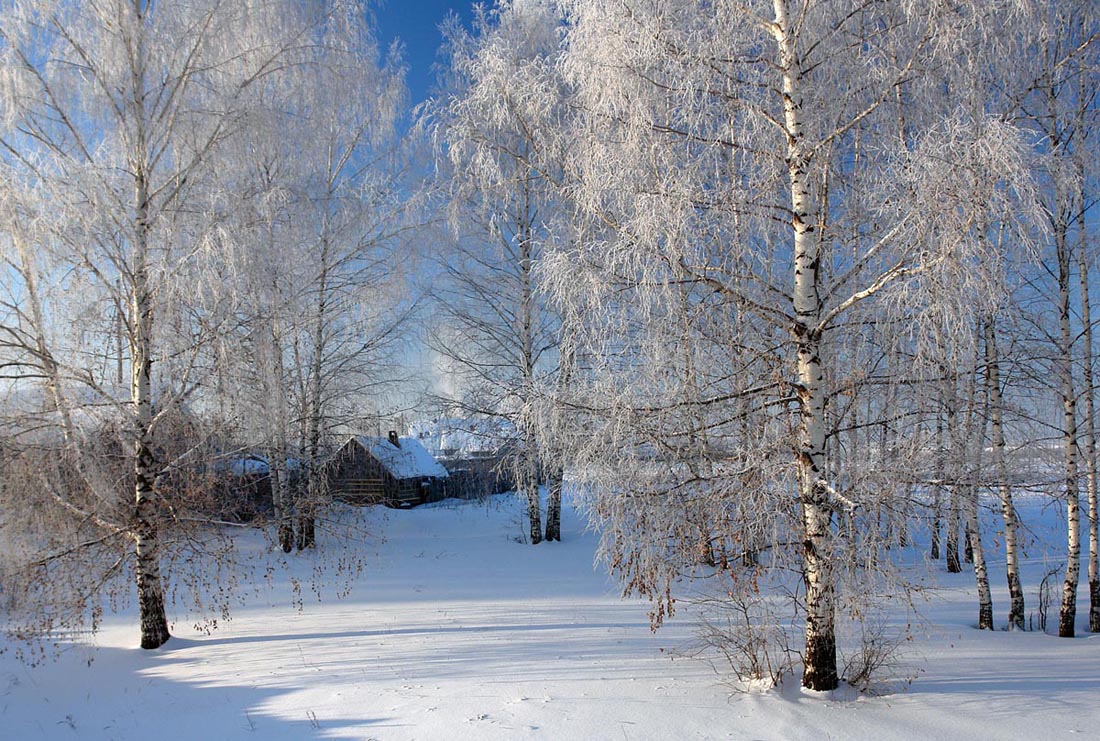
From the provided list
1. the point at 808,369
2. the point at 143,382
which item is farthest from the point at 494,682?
the point at 143,382

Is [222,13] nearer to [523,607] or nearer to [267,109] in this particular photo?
[267,109]

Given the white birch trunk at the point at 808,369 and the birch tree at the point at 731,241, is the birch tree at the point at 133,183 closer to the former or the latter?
the birch tree at the point at 731,241

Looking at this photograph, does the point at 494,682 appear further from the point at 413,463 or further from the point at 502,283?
the point at 413,463

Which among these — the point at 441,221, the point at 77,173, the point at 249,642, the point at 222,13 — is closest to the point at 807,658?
the point at 249,642

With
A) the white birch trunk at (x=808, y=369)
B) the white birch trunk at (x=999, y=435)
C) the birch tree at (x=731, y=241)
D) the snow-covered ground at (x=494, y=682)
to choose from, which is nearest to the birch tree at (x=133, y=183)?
the snow-covered ground at (x=494, y=682)

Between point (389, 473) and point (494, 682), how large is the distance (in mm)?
15385

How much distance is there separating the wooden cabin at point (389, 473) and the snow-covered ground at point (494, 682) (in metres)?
7.54

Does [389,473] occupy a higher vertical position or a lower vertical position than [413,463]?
lower

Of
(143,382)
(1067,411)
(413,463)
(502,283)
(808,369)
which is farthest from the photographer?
(413,463)

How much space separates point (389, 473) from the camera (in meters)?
20.3

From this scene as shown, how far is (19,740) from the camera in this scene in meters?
5.16

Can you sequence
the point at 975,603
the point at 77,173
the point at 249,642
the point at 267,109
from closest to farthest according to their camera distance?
the point at 77,173
the point at 249,642
the point at 267,109
the point at 975,603

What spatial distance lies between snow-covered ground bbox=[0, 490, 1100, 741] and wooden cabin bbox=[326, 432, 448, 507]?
24.7 ft

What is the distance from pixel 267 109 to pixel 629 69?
4.94 m
